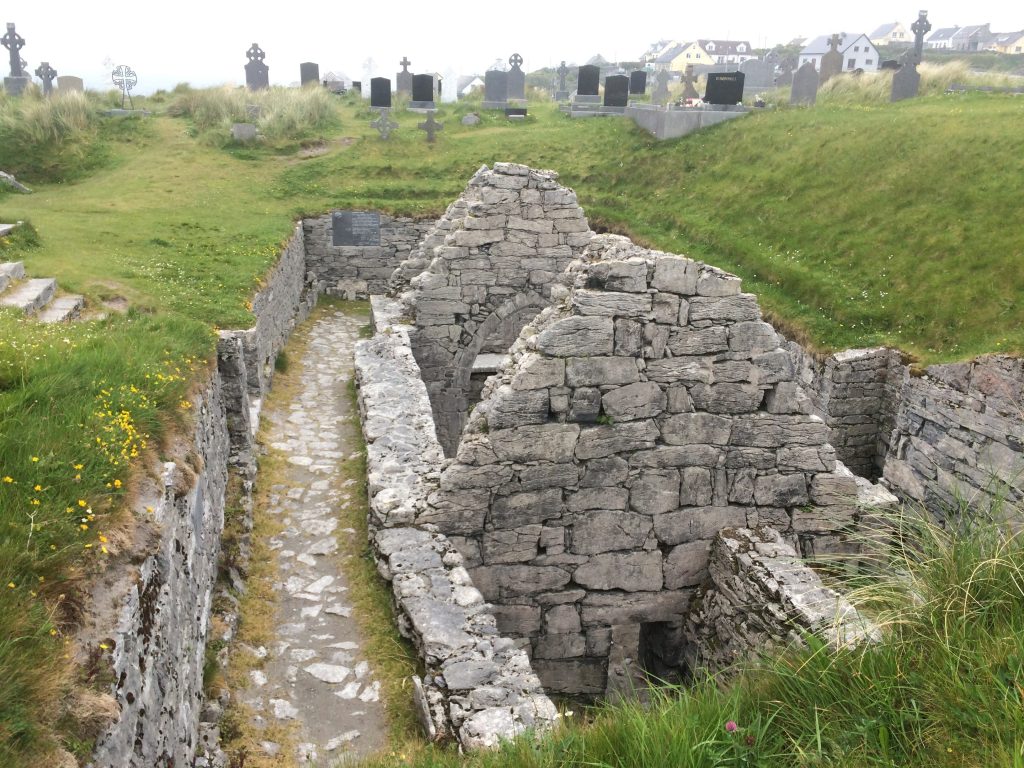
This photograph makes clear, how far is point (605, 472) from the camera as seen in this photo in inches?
240

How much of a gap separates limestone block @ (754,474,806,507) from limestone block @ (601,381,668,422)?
117 centimetres

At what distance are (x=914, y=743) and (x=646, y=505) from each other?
10.9ft

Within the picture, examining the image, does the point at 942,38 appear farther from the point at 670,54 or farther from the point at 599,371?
the point at 599,371

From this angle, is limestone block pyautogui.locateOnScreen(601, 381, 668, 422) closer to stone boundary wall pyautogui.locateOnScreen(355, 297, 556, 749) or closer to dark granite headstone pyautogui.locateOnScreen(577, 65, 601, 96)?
stone boundary wall pyautogui.locateOnScreen(355, 297, 556, 749)

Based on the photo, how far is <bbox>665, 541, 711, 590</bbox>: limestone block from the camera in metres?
6.38

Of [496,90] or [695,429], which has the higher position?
[496,90]

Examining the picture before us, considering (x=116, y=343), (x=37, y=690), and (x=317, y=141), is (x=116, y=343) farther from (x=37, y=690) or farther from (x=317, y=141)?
(x=317, y=141)

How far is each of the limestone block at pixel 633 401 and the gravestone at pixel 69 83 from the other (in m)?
31.4

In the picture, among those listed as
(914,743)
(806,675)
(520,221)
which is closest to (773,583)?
(806,675)

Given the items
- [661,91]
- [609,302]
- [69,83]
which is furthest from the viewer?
[661,91]

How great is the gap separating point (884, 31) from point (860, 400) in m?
118

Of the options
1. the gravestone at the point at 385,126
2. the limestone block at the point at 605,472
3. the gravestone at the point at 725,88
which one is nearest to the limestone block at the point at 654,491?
the limestone block at the point at 605,472

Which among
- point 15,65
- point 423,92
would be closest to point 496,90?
point 423,92

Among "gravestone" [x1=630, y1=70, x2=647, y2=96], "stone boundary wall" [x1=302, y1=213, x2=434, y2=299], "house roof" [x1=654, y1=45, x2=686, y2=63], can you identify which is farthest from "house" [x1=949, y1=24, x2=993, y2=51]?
"stone boundary wall" [x1=302, y1=213, x2=434, y2=299]
